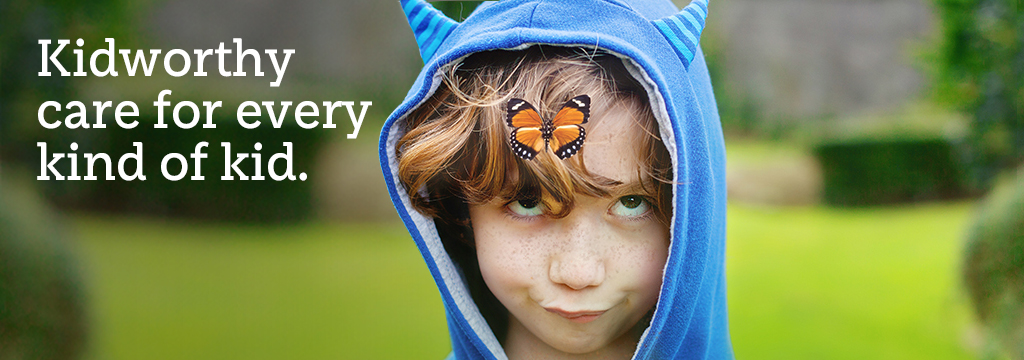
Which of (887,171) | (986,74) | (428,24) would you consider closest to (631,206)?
(428,24)

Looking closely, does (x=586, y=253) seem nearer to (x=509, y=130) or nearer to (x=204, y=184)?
(x=509, y=130)

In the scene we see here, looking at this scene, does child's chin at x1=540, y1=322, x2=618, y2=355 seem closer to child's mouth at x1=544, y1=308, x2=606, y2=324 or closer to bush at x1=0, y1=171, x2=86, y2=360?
child's mouth at x1=544, y1=308, x2=606, y2=324

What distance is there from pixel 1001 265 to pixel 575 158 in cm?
274

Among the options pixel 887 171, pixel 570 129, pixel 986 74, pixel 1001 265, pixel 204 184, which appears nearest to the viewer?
pixel 570 129

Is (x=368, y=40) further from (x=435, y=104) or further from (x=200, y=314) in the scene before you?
(x=435, y=104)

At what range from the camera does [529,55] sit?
2.86ft

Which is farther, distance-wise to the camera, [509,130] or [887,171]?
[887,171]

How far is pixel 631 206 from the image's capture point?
0.86 meters

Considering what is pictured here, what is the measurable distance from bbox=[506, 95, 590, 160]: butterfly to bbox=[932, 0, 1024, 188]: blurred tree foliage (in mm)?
3076

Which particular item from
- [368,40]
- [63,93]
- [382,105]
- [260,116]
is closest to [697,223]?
[63,93]

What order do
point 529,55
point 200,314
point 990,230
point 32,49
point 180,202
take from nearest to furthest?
point 529,55 → point 990,230 → point 32,49 → point 200,314 → point 180,202

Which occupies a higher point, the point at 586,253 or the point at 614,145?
the point at 614,145

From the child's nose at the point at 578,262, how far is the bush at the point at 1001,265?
2.63 m

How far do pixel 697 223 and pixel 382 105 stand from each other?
6524mm
